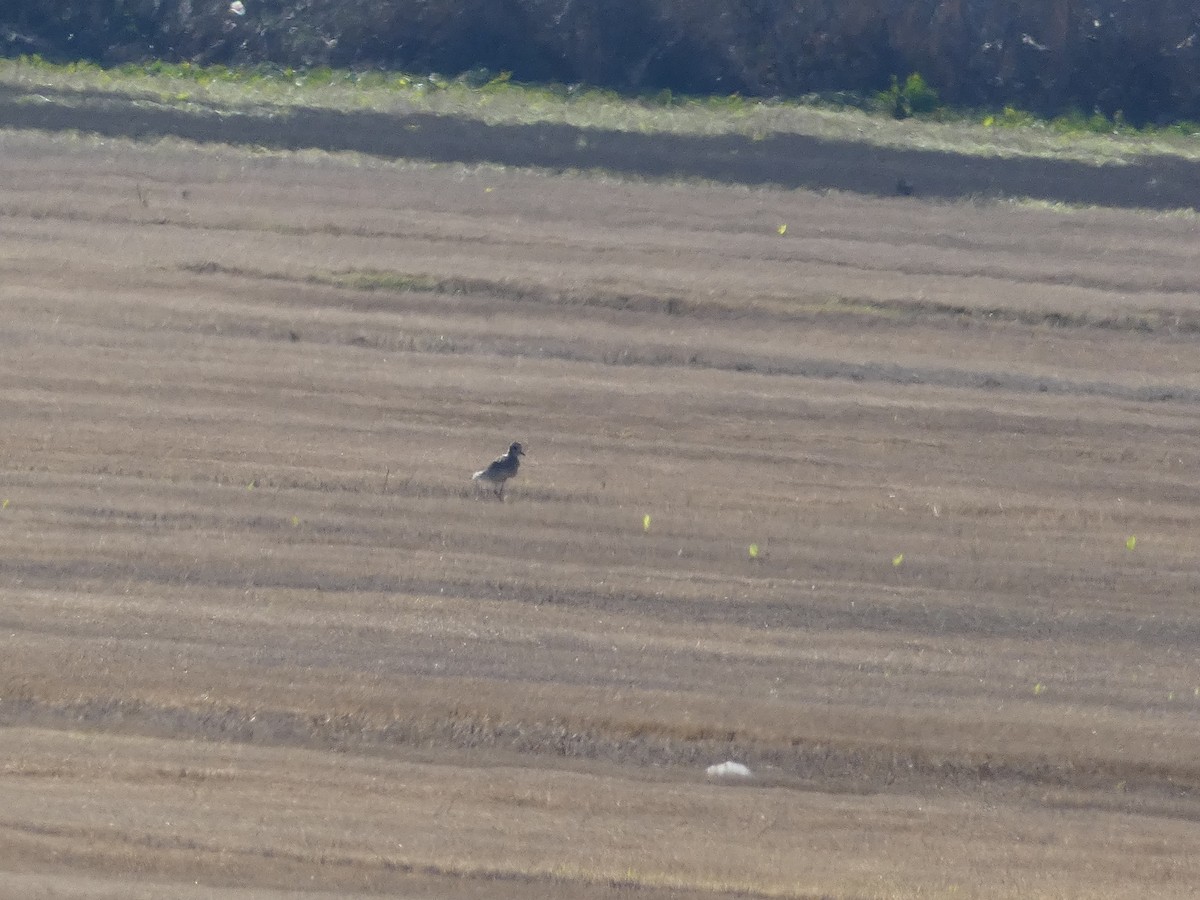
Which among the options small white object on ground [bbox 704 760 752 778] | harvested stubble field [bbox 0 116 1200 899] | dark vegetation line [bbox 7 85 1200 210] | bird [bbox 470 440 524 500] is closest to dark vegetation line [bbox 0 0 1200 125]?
dark vegetation line [bbox 7 85 1200 210]

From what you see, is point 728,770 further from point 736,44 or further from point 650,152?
point 736,44

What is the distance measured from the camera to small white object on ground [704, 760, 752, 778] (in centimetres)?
707

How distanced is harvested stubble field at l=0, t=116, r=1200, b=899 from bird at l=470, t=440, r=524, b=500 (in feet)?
0.58

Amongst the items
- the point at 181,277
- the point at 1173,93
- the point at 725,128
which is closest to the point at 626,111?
the point at 725,128

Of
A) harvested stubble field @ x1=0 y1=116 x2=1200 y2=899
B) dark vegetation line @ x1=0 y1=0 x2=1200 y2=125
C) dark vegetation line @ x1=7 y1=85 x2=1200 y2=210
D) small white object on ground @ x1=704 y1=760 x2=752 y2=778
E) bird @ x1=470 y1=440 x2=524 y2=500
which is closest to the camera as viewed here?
harvested stubble field @ x1=0 y1=116 x2=1200 y2=899

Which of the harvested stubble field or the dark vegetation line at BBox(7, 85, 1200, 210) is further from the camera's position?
the dark vegetation line at BBox(7, 85, 1200, 210)

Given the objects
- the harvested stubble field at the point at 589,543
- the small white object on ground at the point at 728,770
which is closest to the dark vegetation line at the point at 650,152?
the harvested stubble field at the point at 589,543

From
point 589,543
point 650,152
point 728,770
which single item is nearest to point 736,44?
point 650,152

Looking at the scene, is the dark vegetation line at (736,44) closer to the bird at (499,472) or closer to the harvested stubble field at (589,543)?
the harvested stubble field at (589,543)

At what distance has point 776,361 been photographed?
946 cm

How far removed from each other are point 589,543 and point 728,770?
70.9 inches

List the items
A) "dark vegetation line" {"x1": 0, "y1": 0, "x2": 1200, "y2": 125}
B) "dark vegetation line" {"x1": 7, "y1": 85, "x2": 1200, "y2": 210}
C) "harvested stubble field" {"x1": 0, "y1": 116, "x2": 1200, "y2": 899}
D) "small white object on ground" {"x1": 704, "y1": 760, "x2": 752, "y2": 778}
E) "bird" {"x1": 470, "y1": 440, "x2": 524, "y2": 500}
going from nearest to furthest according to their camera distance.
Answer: "harvested stubble field" {"x1": 0, "y1": 116, "x2": 1200, "y2": 899} < "small white object on ground" {"x1": 704, "y1": 760, "x2": 752, "y2": 778} < "bird" {"x1": 470, "y1": 440, "x2": 524, "y2": 500} < "dark vegetation line" {"x1": 7, "y1": 85, "x2": 1200, "y2": 210} < "dark vegetation line" {"x1": 0, "y1": 0, "x2": 1200, "y2": 125}

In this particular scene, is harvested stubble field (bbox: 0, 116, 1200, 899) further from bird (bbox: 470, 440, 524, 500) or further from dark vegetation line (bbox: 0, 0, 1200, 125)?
dark vegetation line (bbox: 0, 0, 1200, 125)

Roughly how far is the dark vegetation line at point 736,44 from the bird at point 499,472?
5.96 m
